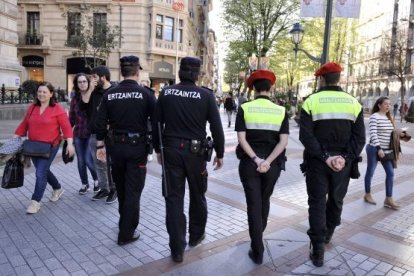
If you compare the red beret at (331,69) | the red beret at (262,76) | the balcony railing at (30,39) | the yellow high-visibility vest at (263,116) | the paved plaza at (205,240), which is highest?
the balcony railing at (30,39)

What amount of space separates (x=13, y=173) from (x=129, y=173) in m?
2.03

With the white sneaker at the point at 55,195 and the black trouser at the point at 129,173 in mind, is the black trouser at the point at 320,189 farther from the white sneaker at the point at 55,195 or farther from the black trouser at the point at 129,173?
the white sneaker at the point at 55,195

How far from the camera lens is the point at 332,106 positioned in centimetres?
418

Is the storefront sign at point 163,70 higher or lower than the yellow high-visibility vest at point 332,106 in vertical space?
higher

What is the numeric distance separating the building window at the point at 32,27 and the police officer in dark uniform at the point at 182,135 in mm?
32234

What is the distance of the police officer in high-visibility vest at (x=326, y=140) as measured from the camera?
419 cm

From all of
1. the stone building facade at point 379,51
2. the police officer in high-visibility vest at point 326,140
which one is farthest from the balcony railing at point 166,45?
the police officer in high-visibility vest at point 326,140

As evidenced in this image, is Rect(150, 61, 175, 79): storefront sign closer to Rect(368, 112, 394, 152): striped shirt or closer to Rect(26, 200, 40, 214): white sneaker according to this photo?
Rect(368, 112, 394, 152): striped shirt

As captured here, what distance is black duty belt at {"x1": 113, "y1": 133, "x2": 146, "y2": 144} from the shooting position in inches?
173

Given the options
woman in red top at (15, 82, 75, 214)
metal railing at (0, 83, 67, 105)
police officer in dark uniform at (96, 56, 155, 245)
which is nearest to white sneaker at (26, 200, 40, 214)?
woman in red top at (15, 82, 75, 214)

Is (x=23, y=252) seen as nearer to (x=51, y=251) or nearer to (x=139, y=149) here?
(x=51, y=251)

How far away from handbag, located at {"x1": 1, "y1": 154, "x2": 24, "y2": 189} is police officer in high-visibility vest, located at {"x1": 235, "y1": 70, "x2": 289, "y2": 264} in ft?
10.4

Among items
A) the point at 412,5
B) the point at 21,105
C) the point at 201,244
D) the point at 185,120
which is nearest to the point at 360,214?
the point at 201,244

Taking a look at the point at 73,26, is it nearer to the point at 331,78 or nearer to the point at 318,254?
the point at 331,78
